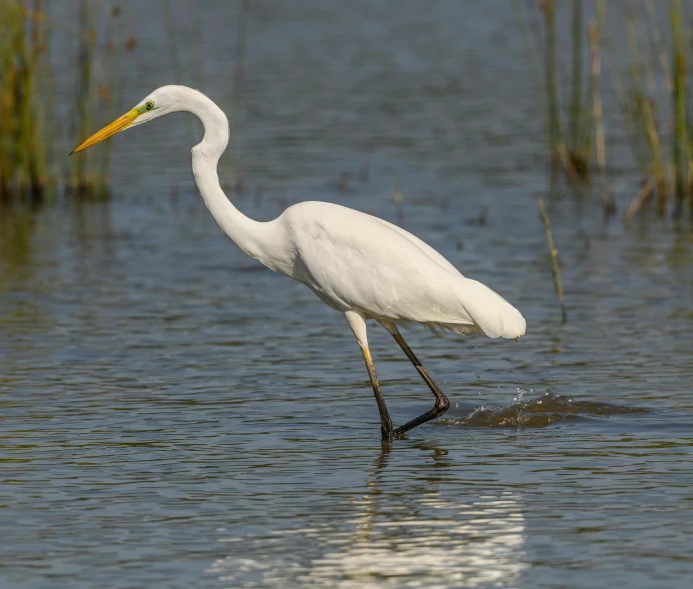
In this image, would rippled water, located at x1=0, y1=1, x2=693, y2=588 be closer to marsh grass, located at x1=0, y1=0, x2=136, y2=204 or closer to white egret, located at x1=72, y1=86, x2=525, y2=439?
marsh grass, located at x1=0, y1=0, x2=136, y2=204

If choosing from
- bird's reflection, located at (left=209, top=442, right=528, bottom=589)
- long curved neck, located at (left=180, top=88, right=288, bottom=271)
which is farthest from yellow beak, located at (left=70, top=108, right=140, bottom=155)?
bird's reflection, located at (left=209, top=442, right=528, bottom=589)

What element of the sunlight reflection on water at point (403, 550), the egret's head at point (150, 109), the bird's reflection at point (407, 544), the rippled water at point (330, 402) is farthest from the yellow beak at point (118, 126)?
the sunlight reflection on water at point (403, 550)

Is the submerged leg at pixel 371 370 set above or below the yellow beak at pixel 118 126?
below

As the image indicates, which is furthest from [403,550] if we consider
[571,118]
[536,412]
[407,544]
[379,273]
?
[571,118]

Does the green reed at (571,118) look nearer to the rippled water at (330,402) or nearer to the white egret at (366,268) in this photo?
the rippled water at (330,402)

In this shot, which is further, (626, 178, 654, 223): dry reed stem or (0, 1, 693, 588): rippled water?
(626, 178, 654, 223): dry reed stem

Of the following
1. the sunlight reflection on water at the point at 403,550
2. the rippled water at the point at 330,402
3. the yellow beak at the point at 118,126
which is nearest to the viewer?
the sunlight reflection on water at the point at 403,550

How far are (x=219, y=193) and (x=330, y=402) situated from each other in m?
1.38

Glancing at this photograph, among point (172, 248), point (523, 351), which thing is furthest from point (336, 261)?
point (172, 248)

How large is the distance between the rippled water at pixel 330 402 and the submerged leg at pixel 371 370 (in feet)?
0.43

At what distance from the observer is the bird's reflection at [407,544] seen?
17.7ft

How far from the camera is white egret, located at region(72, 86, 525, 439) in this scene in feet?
24.9

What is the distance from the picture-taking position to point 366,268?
7.68 m

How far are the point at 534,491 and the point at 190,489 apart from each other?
158 centimetres
